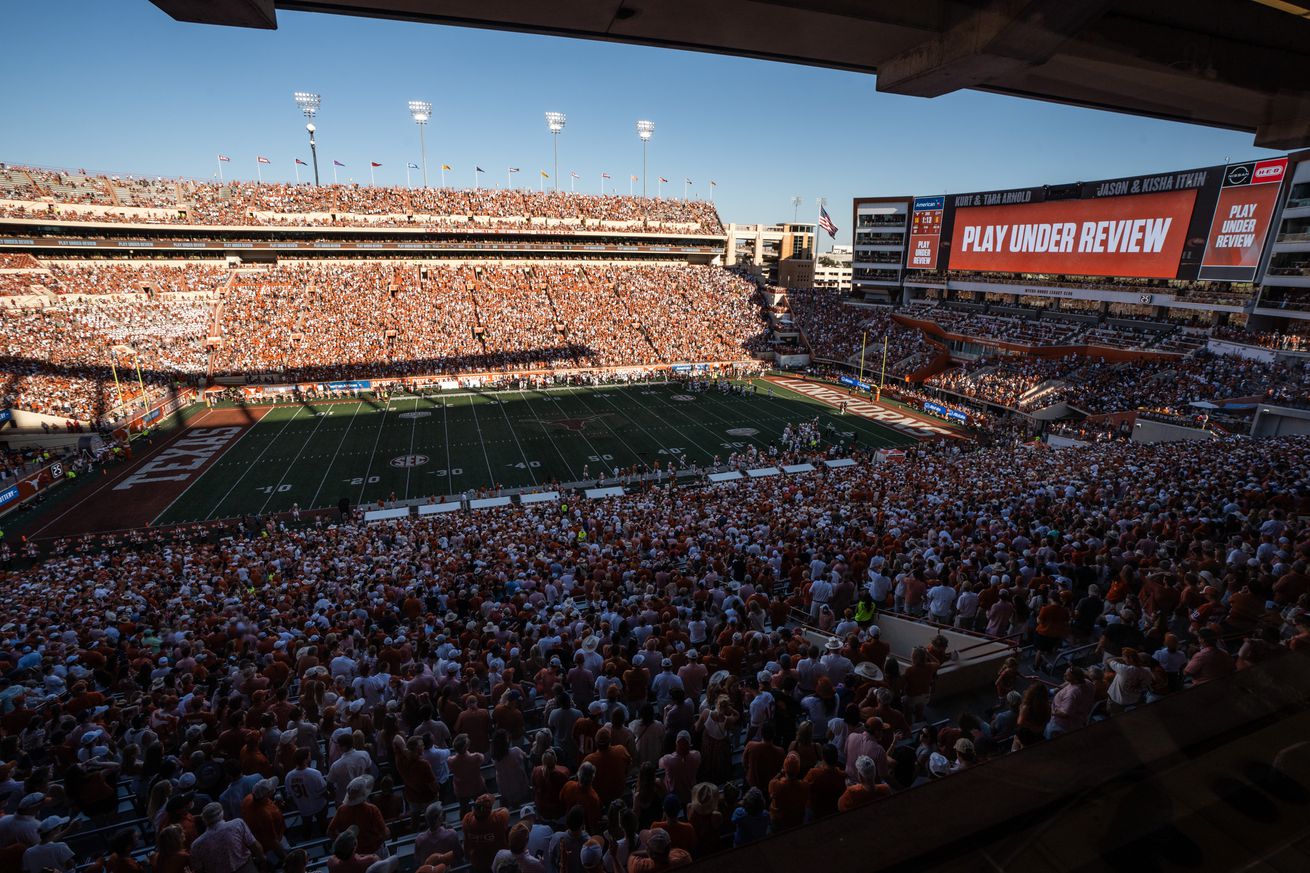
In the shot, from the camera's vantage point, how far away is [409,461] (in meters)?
29.1

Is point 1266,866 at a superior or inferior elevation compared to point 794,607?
superior

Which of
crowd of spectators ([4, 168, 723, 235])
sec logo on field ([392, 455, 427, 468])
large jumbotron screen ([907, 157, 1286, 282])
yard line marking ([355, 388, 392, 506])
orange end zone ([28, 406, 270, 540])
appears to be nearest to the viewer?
orange end zone ([28, 406, 270, 540])

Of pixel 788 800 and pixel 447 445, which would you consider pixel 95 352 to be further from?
pixel 788 800

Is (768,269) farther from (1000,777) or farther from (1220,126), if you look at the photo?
(1000,777)

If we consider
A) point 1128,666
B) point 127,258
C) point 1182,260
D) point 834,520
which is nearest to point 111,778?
point 1128,666

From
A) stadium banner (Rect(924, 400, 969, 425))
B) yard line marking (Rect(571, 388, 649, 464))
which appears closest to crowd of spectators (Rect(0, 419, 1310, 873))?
yard line marking (Rect(571, 388, 649, 464))

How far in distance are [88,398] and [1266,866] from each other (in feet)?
140

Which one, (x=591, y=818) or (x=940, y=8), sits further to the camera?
(x=591, y=818)

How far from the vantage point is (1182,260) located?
36531 mm

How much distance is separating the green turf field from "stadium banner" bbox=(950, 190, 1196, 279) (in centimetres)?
1993

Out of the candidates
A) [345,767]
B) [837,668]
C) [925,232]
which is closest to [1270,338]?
Answer: [925,232]

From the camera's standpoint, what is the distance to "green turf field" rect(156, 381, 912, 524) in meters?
26.0

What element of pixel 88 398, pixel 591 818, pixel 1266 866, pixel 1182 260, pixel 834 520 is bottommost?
pixel 88 398

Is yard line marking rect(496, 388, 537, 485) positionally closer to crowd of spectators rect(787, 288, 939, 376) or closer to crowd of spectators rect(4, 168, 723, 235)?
crowd of spectators rect(787, 288, 939, 376)
